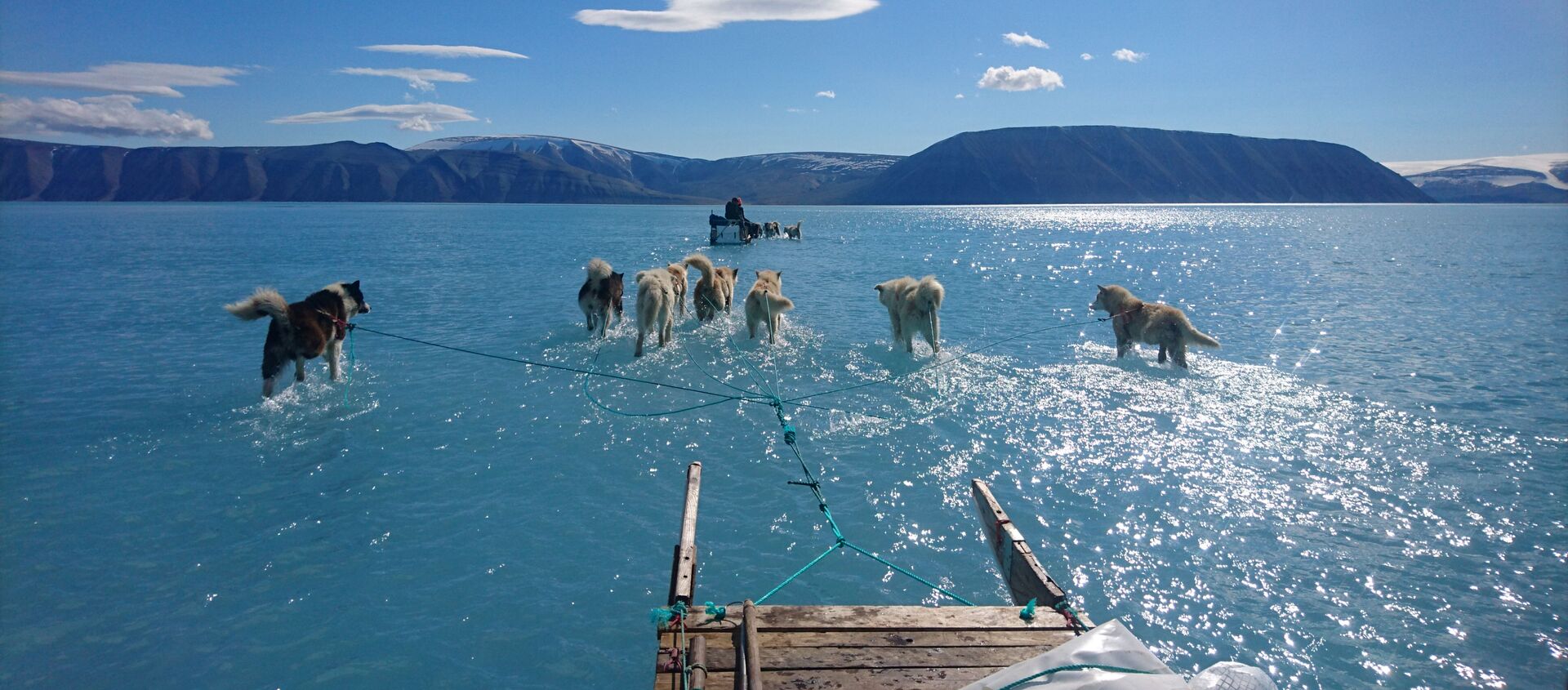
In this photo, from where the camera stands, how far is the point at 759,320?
15.8 meters

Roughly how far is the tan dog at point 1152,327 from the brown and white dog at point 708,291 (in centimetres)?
859

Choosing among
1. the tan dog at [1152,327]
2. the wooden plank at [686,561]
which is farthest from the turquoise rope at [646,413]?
the tan dog at [1152,327]

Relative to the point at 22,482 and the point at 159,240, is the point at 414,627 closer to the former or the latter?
the point at 22,482

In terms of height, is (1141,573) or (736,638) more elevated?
(736,638)

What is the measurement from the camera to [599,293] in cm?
1567

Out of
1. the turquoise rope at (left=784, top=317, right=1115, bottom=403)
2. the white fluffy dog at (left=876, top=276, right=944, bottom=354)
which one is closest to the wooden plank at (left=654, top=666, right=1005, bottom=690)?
the turquoise rope at (left=784, top=317, right=1115, bottom=403)

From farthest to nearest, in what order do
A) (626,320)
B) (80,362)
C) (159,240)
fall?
(159,240) < (626,320) < (80,362)

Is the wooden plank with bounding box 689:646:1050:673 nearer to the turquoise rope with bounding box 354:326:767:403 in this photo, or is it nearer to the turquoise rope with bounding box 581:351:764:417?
the turquoise rope with bounding box 581:351:764:417

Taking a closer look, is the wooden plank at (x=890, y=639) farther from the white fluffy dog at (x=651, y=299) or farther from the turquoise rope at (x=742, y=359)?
the white fluffy dog at (x=651, y=299)

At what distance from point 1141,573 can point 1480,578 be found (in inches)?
118

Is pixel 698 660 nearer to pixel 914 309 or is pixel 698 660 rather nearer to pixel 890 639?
pixel 890 639

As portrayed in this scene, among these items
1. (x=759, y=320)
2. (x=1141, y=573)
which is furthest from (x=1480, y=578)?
(x=759, y=320)

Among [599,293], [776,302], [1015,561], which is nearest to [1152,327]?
[776,302]

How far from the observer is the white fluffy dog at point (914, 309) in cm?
1349
